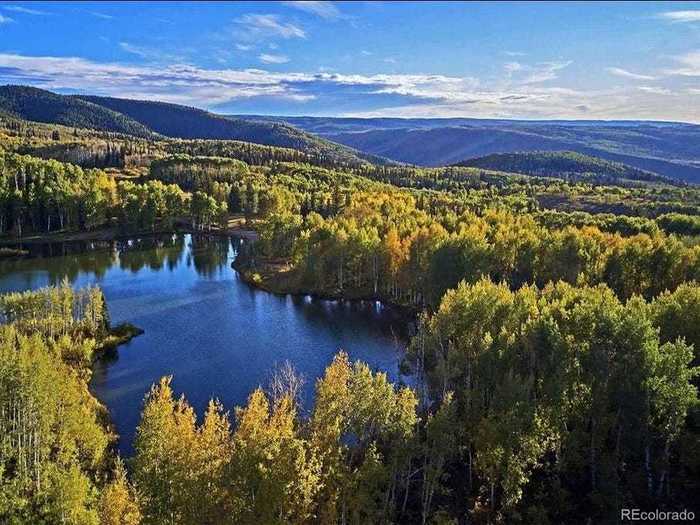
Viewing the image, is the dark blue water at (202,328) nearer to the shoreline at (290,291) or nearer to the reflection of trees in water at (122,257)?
the reflection of trees in water at (122,257)

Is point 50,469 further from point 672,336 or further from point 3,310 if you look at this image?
point 672,336

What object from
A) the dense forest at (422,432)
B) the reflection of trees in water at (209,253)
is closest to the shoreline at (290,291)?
the reflection of trees in water at (209,253)

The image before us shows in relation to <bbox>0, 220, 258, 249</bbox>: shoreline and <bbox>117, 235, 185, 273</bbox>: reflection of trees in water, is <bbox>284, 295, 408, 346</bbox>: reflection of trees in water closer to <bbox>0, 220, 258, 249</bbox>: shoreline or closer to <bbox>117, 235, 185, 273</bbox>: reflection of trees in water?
<bbox>117, 235, 185, 273</bbox>: reflection of trees in water

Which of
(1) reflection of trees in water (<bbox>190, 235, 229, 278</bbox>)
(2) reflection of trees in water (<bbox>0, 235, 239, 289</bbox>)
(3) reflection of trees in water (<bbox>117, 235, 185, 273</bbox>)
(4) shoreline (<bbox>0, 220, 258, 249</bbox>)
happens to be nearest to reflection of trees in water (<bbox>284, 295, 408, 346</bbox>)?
(1) reflection of trees in water (<bbox>190, 235, 229, 278</bbox>)

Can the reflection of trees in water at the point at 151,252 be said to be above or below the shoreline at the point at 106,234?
below

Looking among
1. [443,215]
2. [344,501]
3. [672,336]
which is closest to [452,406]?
[344,501]

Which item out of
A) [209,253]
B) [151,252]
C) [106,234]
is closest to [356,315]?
[209,253]
